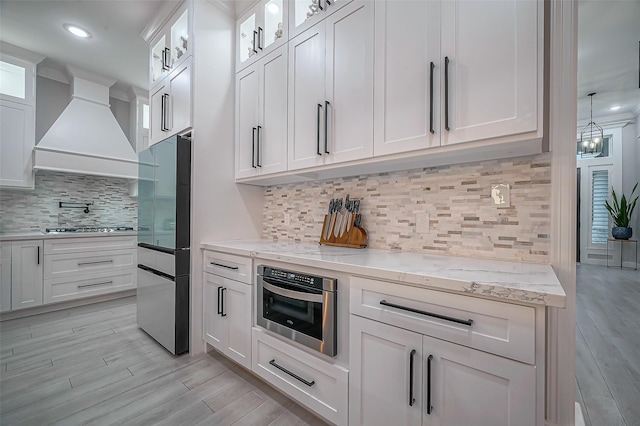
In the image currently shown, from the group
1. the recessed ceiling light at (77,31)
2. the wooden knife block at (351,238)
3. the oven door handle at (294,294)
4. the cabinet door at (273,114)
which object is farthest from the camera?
the recessed ceiling light at (77,31)

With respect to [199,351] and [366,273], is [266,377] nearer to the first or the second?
[199,351]

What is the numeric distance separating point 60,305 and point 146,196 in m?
2.15

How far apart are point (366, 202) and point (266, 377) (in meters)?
1.29

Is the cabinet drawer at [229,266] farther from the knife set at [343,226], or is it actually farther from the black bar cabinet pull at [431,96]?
the black bar cabinet pull at [431,96]

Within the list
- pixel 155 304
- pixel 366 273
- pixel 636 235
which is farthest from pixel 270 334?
pixel 636 235

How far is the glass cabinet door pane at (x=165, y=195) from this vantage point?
7.13 ft

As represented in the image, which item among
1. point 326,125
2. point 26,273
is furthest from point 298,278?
point 26,273

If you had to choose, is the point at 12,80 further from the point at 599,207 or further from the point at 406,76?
the point at 599,207

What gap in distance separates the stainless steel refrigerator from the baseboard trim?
1.66 metres

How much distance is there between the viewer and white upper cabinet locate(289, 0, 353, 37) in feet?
5.71

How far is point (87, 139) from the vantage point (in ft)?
12.3

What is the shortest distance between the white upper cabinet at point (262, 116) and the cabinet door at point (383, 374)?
4.29ft

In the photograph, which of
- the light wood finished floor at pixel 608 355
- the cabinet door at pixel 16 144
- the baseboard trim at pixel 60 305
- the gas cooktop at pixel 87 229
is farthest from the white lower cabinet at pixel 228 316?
the cabinet door at pixel 16 144

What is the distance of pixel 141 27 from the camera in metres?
2.92
